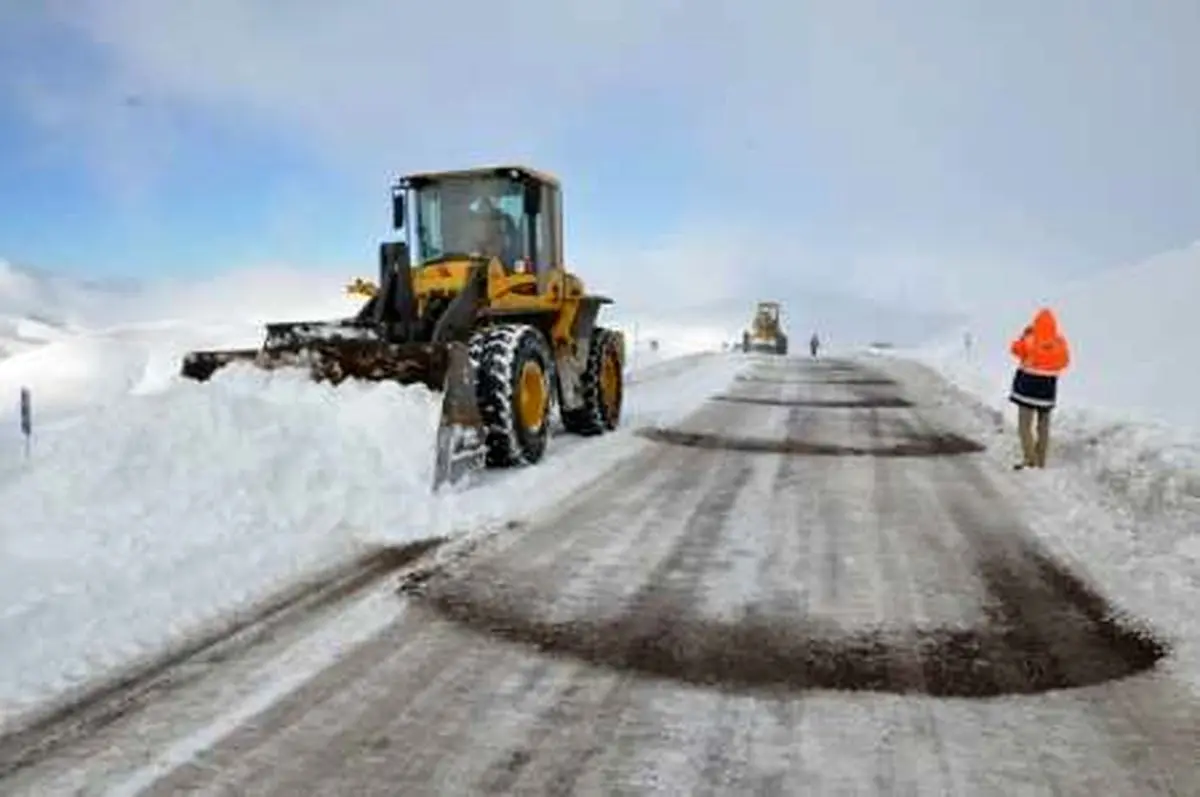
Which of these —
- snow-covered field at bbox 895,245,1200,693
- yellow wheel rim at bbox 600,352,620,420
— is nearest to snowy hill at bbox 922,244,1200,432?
snow-covered field at bbox 895,245,1200,693

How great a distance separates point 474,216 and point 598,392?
8.59ft

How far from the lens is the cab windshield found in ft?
39.4

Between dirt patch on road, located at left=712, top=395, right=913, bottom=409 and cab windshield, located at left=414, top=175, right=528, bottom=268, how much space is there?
676 centimetres

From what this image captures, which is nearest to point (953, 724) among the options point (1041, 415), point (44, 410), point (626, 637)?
point (626, 637)

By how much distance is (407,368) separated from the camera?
9305mm

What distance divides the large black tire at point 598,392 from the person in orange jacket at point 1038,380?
4637mm

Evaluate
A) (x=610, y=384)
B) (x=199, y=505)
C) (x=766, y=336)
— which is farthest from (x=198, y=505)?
(x=766, y=336)

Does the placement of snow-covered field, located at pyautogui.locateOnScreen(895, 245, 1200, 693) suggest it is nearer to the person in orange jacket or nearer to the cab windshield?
the person in orange jacket

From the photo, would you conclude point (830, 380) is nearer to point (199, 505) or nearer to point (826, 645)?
point (199, 505)

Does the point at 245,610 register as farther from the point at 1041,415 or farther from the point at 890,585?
the point at 1041,415

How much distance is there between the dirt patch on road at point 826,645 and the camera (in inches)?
176

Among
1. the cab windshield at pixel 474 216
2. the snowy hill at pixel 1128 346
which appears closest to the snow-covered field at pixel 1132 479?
the snowy hill at pixel 1128 346

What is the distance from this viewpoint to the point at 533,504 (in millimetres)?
8141

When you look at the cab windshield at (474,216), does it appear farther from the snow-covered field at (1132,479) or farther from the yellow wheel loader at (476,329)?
the snow-covered field at (1132,479)
